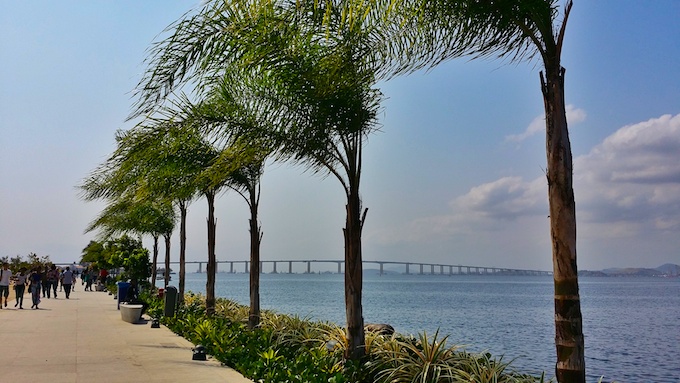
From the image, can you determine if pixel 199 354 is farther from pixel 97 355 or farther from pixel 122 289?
pixel 122 289

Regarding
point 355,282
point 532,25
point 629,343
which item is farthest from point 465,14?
point 629,343

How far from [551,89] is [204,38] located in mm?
3918

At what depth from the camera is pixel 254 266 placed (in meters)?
14.7

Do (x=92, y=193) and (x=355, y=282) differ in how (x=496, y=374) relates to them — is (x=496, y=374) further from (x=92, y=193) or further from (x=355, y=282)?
(x=92, y=193)

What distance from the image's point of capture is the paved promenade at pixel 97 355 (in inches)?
365

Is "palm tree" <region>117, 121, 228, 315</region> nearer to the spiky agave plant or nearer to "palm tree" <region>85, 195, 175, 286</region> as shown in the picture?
the spiky agave plant

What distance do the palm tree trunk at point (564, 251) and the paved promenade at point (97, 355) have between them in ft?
15.2

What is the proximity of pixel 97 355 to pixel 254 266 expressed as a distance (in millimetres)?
4086

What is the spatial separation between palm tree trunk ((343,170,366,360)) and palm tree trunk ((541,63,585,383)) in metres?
3.88

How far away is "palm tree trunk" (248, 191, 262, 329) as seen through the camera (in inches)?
564

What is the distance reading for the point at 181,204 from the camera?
22.8m

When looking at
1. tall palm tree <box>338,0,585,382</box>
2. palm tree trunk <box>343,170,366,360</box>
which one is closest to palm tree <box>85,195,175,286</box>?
palm tree trunk <box>343,170,366,360</box>

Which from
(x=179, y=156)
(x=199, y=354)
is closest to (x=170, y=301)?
(x=179, y=156)

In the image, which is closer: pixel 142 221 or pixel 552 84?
pixel 552 84
